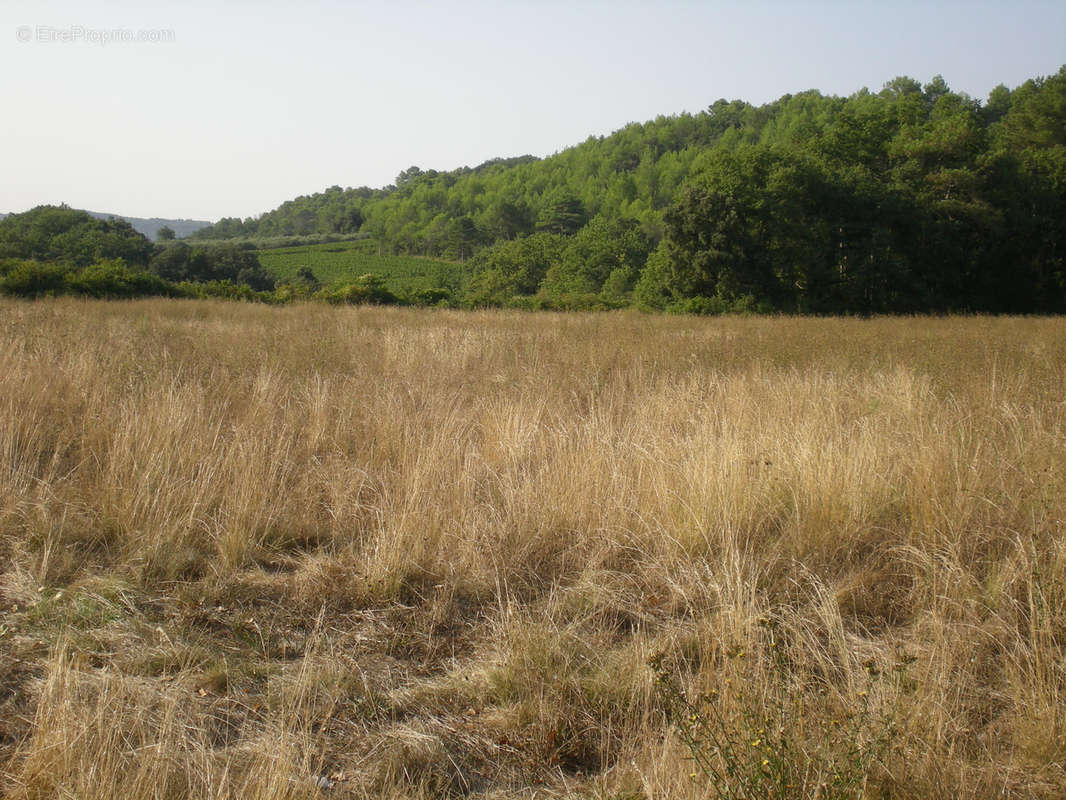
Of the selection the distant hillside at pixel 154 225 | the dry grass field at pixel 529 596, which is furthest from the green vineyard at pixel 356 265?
the dry grass field at pixel 529 596

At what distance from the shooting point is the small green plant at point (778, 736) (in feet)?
5.56

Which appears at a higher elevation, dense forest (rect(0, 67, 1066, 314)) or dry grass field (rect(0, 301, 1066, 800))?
dense forest (rect(0, 67, 1066, 314))

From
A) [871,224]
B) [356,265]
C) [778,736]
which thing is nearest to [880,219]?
[871,224]

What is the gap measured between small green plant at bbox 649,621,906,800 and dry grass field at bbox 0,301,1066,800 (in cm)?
1

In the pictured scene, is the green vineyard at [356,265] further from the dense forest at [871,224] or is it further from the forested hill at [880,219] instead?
the forested hill at [880,219]

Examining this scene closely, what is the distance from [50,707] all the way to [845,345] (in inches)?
400

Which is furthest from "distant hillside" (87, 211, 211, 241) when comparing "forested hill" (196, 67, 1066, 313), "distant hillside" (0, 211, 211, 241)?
"forested hill" (196, 67, 1066, 313)

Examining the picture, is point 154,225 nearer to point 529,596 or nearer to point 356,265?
point 356,265

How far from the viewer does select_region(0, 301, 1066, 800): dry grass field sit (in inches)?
74.6

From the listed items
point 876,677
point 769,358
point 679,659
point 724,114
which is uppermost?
point 724,114

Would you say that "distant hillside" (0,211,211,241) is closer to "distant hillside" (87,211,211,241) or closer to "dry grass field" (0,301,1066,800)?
"distant hillside" (87,211,211,241)

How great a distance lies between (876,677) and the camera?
2.04 metres

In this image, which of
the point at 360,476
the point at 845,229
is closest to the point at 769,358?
the point at 360,476

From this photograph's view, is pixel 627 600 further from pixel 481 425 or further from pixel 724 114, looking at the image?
pixel 724 114
